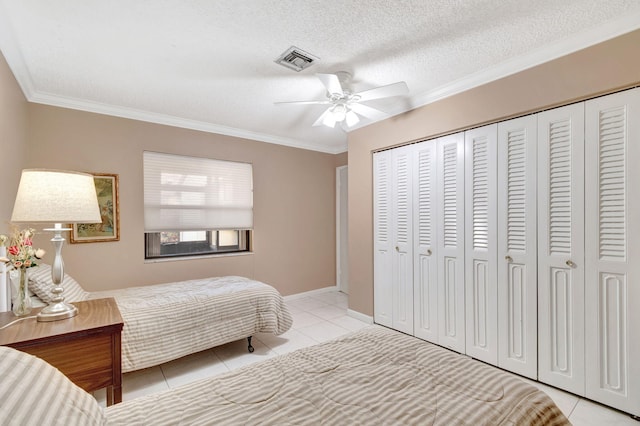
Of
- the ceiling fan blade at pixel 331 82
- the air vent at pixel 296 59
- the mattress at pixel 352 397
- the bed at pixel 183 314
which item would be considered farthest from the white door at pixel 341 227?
the mattress at pixel 352 397

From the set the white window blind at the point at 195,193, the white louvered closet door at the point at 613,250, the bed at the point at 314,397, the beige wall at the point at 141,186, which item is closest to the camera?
the bed at the point at 314,397

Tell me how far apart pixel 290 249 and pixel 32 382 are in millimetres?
3943

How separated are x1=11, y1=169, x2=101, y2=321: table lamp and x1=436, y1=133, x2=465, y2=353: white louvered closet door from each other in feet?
9.14

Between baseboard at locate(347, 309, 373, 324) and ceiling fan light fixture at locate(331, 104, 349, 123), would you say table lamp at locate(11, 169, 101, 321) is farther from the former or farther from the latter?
baseboard at locate(347, 309, 373, 324)

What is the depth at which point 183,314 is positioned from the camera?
8.41 feet

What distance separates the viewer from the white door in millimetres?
5379

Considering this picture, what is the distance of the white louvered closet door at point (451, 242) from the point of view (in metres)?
2.83

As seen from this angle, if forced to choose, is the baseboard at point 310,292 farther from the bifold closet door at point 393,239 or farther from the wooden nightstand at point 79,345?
the wooden nightstand at point 79,345

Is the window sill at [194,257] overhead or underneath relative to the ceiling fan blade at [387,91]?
underneath

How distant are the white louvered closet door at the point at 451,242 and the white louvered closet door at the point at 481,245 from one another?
0.06m

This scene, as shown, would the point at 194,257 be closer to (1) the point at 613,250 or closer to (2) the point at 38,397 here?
(2) the point at 38,397

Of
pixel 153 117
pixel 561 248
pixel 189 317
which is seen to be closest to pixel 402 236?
pixel 561 248

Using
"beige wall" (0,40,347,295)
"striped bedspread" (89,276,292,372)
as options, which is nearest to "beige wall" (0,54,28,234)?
"beige wall" (0,40,347,295)

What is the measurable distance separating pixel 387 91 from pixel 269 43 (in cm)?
96
